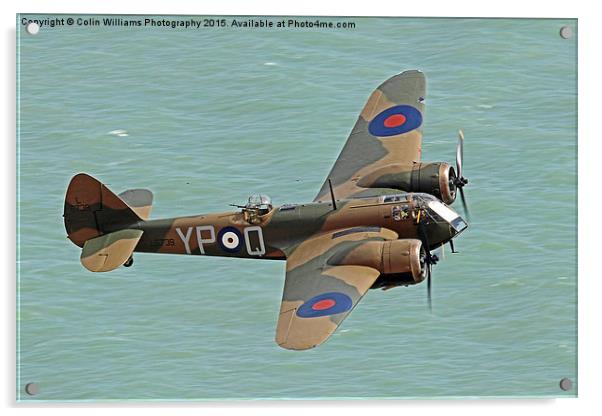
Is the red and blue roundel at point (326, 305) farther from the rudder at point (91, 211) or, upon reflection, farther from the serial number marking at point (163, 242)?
the rudder at point (91, 211)

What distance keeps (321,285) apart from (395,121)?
6.14 meters

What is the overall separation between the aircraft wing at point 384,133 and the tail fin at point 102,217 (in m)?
4.35

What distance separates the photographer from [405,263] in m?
33.1

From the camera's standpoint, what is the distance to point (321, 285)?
110ft

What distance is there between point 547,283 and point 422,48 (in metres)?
5.63

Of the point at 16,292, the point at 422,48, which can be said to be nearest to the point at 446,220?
the point at 422,48

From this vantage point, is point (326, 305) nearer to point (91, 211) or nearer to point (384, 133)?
point (91, 211)

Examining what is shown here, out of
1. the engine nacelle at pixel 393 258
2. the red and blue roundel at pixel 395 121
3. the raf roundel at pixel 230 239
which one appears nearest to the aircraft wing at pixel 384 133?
the red and blue roundel at pixel 395 121

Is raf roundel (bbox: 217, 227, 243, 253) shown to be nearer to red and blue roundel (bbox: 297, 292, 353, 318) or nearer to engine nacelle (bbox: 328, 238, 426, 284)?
engine nacelle (bbox: 328, 238, 426, 284)

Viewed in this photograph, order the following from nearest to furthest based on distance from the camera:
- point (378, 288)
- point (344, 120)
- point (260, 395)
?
point (260, 395) < point (378, 288) < point (344, 120)

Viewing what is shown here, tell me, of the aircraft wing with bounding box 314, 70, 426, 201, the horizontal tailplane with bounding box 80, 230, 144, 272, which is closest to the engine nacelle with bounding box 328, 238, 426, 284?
the aircraft wing with bounding box 314, 70, 426, 201

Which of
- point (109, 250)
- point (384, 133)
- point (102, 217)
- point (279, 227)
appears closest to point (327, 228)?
point (279, 227)

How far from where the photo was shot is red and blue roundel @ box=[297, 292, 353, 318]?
32.3 meters

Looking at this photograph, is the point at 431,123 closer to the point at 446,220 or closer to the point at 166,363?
the point at 446,220
